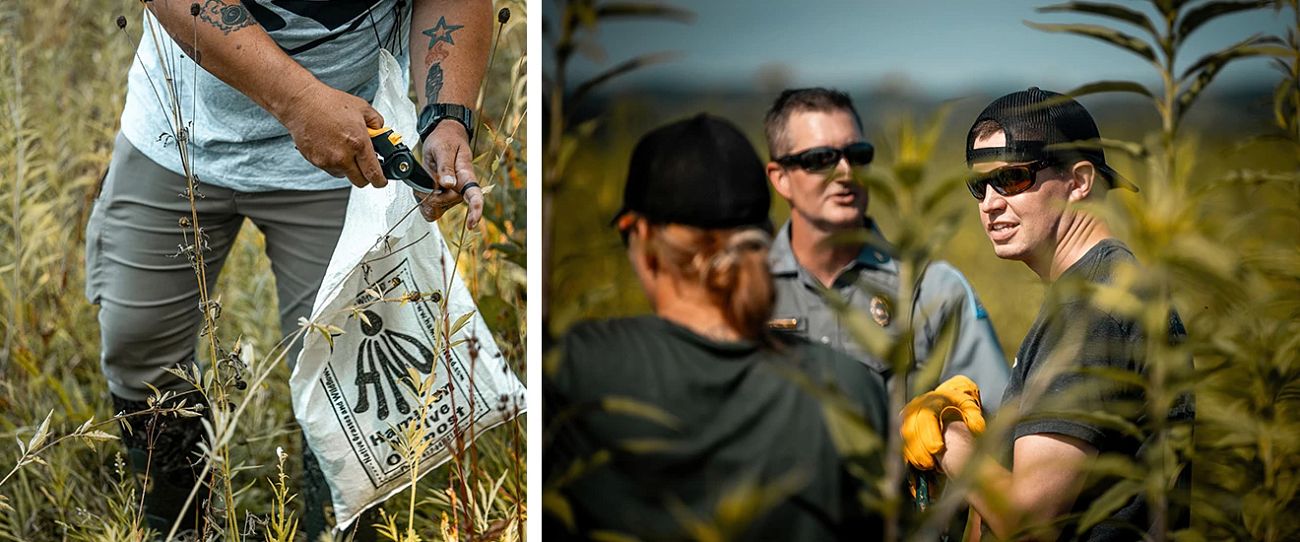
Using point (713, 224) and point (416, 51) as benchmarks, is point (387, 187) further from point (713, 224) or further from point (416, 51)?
point (713, 224)

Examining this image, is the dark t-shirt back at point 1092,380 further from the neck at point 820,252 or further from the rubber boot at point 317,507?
the rubber boot at point 317,507

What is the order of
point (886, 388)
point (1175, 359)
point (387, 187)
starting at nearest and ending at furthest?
1. point (1175, 359)
2. point (886, 388)
3. point (387, 187)

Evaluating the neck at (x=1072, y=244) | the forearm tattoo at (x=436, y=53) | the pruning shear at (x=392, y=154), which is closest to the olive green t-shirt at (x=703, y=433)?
the neck at (x=1072, y=244)

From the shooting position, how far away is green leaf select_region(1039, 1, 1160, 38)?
1.87m

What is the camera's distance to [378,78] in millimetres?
2605

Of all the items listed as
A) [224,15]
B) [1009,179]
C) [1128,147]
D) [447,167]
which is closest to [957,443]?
[1009,179]

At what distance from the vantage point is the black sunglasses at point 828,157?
190 cm

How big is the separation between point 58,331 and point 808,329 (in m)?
2.54

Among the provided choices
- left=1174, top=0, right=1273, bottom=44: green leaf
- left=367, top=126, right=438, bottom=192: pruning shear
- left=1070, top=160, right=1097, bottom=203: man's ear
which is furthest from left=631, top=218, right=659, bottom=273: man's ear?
left=1174, top=0, right=1273, bottom=44: green leaf

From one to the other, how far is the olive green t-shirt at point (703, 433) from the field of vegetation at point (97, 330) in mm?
493

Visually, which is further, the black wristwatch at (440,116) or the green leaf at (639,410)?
the black wristwatch at (440,116)

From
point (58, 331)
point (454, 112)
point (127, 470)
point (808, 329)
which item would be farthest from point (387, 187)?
point (58, 331)

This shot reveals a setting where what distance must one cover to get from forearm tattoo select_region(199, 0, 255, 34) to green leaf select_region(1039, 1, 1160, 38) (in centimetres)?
156

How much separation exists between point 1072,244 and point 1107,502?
446 millimetres
